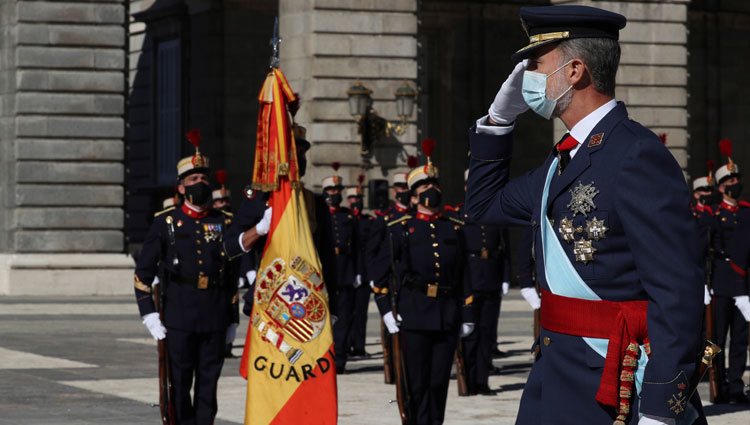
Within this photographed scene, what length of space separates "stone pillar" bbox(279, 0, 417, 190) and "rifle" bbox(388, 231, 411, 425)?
41.0 feet

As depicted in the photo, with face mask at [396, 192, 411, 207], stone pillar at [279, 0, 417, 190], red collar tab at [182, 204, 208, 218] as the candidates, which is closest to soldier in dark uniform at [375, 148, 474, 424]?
red collar tab at [182, 204, 208, 218]

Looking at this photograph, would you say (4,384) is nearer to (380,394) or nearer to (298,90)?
(380,394)

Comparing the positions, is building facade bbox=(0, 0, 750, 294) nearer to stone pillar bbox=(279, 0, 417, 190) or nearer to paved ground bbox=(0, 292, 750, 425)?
stone pillar bbox=(279, 0, 417, 190)

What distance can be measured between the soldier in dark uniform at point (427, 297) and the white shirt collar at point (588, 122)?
6.30m

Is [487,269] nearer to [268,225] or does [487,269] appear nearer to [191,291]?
[191,291]

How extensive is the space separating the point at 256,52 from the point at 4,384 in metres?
17.7

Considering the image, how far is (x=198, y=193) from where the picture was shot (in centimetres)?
1063

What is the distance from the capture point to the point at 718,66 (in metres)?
34.4

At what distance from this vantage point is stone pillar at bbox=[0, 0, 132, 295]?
83.7ft

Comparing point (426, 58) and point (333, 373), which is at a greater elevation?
point (426, 58)

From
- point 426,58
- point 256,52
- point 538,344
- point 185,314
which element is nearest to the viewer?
point 538,344

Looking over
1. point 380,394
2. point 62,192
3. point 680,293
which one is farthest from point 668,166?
point 62,192

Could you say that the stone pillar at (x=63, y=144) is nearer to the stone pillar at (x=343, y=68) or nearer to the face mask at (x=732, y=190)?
the stone pillar at (x=343, y=68)

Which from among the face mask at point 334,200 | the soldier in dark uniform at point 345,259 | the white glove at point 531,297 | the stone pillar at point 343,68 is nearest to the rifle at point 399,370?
the white glove at point 531,297
